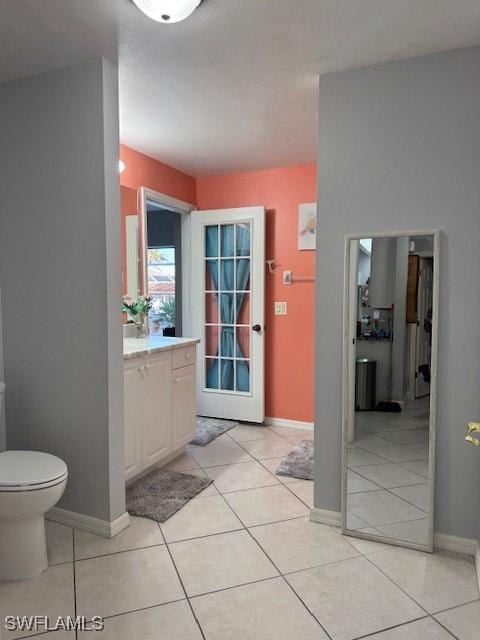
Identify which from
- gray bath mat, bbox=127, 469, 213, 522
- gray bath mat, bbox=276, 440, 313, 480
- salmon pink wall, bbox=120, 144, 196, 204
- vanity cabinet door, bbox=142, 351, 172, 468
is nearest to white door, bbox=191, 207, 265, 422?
salmon pink wall, bbox=120, 144, 196, 204

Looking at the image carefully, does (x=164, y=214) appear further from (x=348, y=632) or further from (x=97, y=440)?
(x=348, y=632)

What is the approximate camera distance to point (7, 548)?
1982 millimetres

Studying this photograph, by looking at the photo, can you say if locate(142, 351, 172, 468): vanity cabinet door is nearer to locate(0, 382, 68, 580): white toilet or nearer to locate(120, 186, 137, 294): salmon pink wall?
locate(120, 186, 137, 294): salmon pink wall

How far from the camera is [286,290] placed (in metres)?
4.19

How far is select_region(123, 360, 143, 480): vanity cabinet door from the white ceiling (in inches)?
63.0

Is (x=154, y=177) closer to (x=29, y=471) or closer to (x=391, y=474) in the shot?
(x=29, y=471)

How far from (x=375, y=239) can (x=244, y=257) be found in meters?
2.08

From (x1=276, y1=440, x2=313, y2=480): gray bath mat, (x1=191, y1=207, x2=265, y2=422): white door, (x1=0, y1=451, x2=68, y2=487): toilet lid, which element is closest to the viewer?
(x1=0, y1=451, x2=68, y2=487): toilet lid

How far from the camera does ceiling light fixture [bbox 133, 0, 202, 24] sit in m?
1.71

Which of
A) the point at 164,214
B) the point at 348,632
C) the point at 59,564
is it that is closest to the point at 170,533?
the point at 59,564

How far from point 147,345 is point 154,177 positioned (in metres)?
1.59

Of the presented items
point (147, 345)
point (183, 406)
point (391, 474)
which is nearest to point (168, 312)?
point (183, 406)

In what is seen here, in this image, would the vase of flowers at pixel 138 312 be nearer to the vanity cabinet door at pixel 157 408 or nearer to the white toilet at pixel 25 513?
the vanity cabinet door at pixel 157 408

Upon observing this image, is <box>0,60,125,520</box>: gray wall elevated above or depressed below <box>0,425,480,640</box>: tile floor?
above
